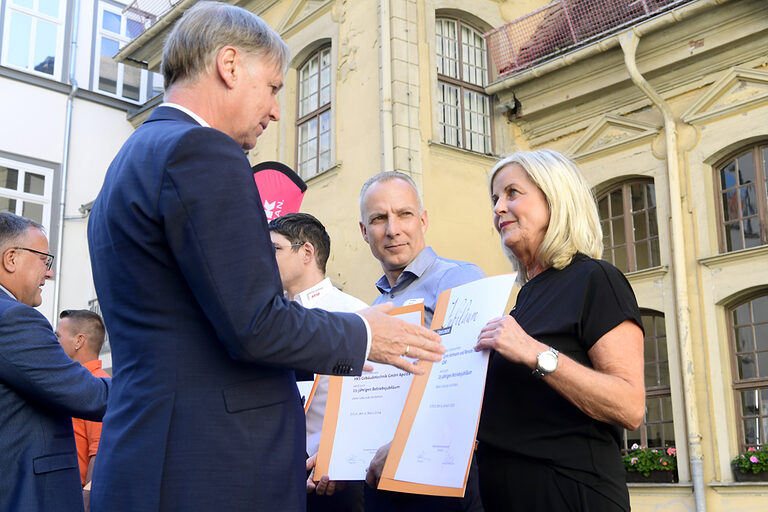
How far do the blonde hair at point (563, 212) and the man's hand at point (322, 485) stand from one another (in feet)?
3.94

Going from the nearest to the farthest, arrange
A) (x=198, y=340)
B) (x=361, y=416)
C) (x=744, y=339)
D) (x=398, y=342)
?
(x=198, y=340), (x=398, y=342), (x=361, y=416), (x=744, y=339)

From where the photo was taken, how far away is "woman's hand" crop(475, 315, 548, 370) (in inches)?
90.5

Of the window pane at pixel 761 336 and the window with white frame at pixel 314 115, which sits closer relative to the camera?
the window pane at pixel 761 336

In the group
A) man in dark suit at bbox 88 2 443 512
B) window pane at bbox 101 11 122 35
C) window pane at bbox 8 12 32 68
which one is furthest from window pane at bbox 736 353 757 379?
window pane at bbox 101 11 122 35

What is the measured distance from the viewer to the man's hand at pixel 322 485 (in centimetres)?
306

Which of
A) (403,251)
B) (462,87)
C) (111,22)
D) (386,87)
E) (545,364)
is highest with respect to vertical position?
(111,22)

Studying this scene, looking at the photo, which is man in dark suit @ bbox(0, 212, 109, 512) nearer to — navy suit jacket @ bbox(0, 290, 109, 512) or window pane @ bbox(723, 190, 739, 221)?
navy suit jacket @ bbox(0, 290, 109, 512)

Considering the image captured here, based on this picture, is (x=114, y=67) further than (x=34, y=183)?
Yes

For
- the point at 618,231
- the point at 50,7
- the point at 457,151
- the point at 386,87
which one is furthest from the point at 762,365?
the point at 50,7

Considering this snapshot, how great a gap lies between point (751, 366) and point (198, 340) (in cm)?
Result: 1046

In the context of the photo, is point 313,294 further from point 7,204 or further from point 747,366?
point 7,204

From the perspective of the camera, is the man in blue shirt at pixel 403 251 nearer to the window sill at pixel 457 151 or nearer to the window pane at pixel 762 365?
the window pane at pixel 762 365

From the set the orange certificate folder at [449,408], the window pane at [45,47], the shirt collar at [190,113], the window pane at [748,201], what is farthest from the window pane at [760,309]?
the window pane at [45,47]

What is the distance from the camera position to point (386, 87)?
40.4 feet
